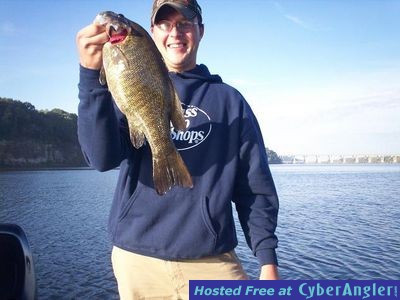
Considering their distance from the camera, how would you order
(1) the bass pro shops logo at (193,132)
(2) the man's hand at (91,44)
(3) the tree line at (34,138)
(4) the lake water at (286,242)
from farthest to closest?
(3) the tree line at (34,138) < (4) the lake water at (286,242) < (1) the bass pro shops logo at (193,132) < (2) the man's hand at (91,44)

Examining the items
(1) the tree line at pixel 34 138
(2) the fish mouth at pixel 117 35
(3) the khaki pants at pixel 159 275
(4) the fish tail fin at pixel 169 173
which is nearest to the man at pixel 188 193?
(3) the khaki pants at pixel 159 275

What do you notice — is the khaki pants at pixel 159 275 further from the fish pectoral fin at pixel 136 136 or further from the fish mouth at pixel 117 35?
the fish mouth at pixel 117 35

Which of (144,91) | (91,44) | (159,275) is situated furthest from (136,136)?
(159,275)

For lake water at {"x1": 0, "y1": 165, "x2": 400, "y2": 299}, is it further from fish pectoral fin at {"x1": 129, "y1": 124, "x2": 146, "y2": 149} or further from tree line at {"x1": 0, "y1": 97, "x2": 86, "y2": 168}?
tree line at {"x1": 0, "y1": 97, "x2": 86, "y2": 168}

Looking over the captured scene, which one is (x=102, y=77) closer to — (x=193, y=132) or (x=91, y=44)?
(x=91, y=44)

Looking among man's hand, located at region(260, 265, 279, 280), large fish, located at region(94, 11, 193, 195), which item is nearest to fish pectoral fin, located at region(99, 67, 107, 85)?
large fish, located at region(94, 11, 193, 195)

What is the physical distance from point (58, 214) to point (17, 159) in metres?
83.4

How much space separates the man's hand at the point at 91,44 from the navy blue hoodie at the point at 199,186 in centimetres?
33

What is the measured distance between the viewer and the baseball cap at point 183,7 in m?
3.19

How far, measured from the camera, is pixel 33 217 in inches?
1062

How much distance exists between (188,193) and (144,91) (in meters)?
1.00

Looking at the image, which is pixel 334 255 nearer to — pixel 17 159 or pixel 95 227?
pixel 95 227

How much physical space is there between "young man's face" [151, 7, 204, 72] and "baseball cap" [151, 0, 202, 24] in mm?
44

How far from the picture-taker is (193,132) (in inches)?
133
